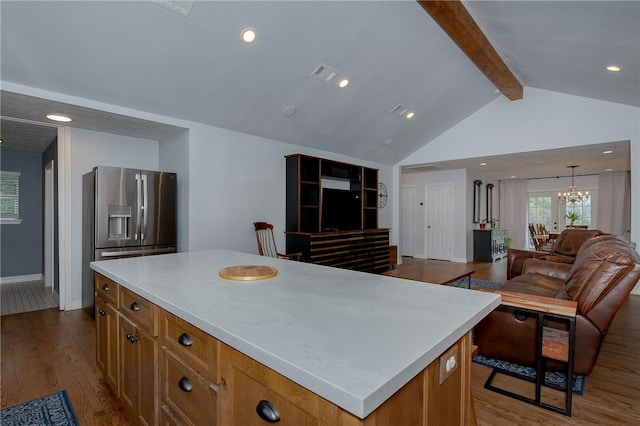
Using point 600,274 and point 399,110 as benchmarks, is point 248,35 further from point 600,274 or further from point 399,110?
point 600,274

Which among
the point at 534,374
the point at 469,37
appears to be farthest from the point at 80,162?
the point at 534,374

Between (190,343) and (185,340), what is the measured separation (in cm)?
4

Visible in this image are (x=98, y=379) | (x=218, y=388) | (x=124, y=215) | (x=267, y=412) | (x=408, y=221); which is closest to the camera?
(x=267, y=412)

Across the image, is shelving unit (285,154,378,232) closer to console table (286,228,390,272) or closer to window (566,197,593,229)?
console table (286,228,390,272)

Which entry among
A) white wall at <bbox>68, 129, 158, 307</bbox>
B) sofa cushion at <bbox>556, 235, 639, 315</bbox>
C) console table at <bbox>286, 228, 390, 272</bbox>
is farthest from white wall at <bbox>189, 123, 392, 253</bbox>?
sofa cushion at <bbox>556, 235, 639, 315</bbox>

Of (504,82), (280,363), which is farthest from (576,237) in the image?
(280,363)

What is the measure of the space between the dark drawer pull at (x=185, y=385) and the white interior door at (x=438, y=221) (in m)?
7.91

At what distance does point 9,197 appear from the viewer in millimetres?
5523

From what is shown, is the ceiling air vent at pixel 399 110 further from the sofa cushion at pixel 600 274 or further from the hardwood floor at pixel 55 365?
the hardwood floor at pixel 55 365

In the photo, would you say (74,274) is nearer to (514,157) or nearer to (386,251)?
(386,251)

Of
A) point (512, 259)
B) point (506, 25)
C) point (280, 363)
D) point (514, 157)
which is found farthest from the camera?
point (514, 157)

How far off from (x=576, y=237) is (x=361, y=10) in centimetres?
439

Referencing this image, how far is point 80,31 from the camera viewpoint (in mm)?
2484

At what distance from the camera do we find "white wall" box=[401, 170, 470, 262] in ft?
26.1
